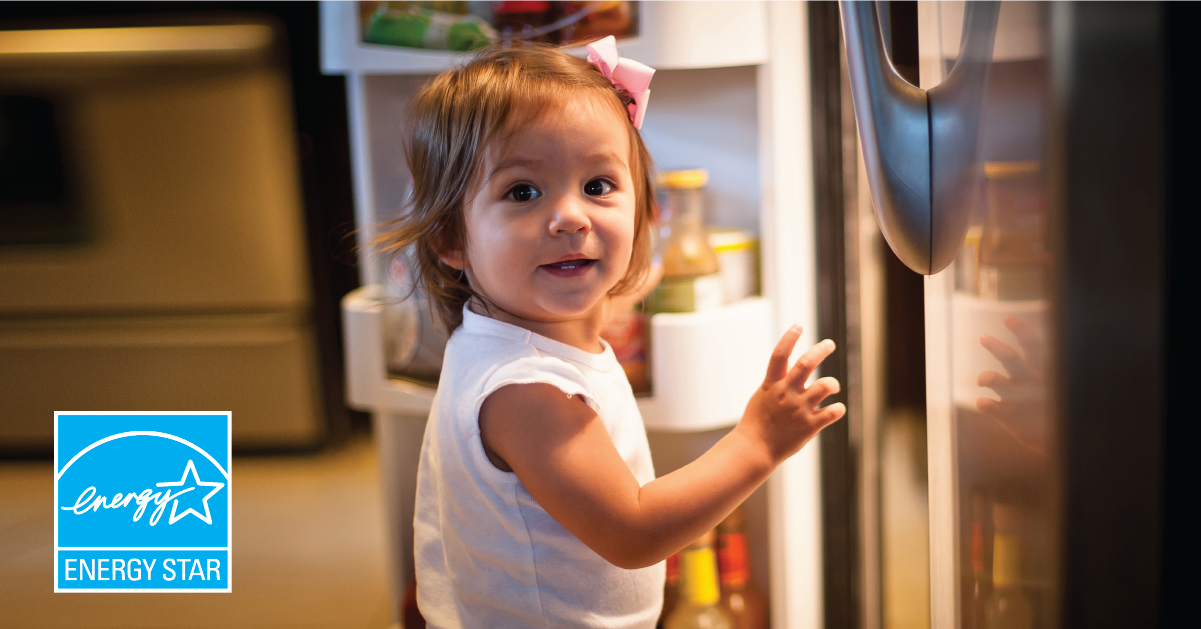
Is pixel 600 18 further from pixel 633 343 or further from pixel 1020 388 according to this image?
pixel 1020 388

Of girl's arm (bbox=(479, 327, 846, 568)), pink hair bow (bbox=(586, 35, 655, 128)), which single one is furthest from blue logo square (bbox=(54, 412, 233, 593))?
pink hair bow (bbox=(586, 35, 655, 128))

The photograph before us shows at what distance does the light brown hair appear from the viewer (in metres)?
0.58

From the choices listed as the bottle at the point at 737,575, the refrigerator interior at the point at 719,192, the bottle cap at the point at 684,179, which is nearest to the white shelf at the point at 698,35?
the refrigerator interior at the point at 719,192

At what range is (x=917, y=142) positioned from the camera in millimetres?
449

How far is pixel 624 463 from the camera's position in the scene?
57cm

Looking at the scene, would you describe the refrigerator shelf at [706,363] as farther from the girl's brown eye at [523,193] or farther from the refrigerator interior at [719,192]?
the girl's brown eye at [523,193]

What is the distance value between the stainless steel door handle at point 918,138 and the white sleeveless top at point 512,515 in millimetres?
240

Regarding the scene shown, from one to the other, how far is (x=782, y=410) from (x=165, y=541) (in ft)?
2.54

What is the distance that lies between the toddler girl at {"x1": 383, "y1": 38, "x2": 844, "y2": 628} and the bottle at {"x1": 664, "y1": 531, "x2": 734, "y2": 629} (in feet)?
0.92

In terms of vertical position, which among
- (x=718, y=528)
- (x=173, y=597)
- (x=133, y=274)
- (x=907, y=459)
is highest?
(x=133, y=274)

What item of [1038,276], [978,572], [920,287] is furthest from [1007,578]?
[920,287]

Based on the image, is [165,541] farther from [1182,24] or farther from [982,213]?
[1182,24]

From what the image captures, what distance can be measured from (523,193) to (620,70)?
0.13 metres

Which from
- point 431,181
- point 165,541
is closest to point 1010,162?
point 431,181
